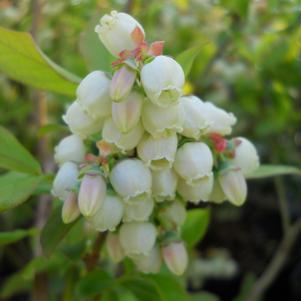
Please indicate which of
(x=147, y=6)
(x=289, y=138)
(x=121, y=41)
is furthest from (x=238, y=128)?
(x=121, y=41)

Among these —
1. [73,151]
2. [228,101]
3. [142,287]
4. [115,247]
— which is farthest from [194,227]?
[228,101]

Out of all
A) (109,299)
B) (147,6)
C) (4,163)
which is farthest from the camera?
(147,6)

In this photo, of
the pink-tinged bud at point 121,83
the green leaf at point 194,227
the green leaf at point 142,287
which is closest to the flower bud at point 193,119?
the pink-tinged bud at point 121,83

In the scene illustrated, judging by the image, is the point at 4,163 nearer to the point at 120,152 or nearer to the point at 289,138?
the point at 120,152

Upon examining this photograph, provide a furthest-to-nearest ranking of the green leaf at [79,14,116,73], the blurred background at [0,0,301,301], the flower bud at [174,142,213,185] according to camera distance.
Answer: the blurred background at [0,0,301,301] < the green leaf at [79,14,116,73] < the flower bud at [174,142,213,185]

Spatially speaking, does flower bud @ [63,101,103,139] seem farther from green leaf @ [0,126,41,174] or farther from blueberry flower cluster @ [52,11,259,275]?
green leaf @ [0,126,41,174]

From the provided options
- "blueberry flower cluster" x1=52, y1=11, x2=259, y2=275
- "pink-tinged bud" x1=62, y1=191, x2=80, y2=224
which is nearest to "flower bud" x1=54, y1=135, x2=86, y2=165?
"blueberry flower cluster" x1=52, y1=11, x2=259, y2=275
